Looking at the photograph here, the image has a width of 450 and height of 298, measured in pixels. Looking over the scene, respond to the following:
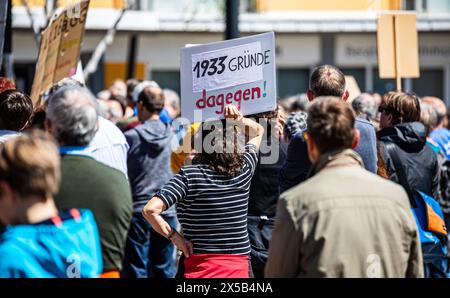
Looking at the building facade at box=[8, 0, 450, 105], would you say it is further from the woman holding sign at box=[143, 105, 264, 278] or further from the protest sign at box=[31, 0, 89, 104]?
the woman holding sign at box=[143, 105, 264, 278]

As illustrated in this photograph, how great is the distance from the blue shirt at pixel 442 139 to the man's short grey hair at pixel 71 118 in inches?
218

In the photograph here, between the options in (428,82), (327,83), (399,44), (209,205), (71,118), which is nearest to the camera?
(71,118)

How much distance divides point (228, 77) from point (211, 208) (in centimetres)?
119

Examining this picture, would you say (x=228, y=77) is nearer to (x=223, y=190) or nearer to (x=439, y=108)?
(x=223, y=190)

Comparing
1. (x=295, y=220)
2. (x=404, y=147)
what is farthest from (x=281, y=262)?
(x=404, y=147)

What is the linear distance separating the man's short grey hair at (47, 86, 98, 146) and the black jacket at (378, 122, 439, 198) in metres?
2.79

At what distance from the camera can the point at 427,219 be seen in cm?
649

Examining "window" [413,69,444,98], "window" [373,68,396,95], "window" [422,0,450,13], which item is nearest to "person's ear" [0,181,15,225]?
"window" [373,68,396,95]

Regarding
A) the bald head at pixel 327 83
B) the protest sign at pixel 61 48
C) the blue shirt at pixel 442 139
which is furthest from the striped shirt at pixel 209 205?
the blue shirt at pixel 442 139

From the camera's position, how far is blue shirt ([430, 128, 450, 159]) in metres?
9.01

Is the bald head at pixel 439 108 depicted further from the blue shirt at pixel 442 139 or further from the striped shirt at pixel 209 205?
the striped shirt at pixel 209 205

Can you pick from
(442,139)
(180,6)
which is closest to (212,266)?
(442,139)
